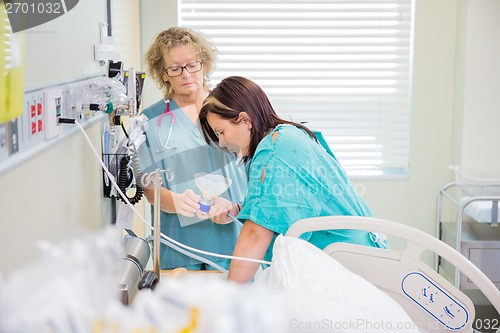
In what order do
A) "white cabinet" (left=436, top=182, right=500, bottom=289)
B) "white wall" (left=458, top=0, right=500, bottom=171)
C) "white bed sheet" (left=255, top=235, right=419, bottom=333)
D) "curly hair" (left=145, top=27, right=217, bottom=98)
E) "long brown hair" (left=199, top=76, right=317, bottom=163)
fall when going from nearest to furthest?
"white bed sheet" (left=255, top=235, right=419, bottom=333) < "long brown hair" (left=199, top=76, right=317, bottom=163) < "curly hair" (left=145, top=27, right=217, bottom=98) < "white cabinet" (left=436, top=182, right=500, bottom=289) < "white wall" (left=458, top=0, right=500, bottom=171)

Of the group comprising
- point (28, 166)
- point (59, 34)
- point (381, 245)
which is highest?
point (59, 34)

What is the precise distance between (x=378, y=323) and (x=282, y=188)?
0.57 meters

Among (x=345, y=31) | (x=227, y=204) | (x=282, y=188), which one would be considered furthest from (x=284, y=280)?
(x=345, y=31)

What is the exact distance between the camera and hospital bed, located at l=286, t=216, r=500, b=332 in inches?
59.2

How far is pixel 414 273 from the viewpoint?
1567 mm

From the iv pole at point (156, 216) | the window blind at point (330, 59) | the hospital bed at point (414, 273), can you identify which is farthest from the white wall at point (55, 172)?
the window blind at point (330, 59)

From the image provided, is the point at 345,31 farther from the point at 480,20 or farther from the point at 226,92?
A: the point at 226,92

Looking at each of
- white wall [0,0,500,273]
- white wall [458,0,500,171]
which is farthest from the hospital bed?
white wall [458,0,500,171]

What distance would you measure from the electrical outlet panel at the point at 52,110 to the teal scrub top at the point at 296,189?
51cm

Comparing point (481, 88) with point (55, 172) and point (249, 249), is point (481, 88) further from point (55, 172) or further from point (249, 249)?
point (55, 172)

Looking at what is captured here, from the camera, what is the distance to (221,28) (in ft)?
12.0

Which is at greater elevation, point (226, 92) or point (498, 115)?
point (226, 92)

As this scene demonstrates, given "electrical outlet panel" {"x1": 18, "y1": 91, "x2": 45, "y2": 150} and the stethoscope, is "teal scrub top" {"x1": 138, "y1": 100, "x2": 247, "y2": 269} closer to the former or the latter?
the stethoscope

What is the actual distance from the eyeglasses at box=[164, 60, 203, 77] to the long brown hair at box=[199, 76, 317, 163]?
24.0 inches
